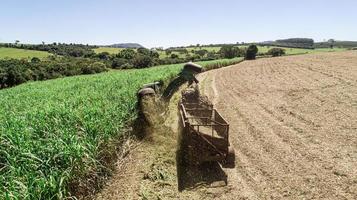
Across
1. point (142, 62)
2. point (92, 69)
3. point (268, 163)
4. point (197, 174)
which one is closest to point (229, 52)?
point (142, 62)

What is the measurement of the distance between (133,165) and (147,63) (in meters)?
65.7

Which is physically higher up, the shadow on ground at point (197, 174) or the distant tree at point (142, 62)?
the shadow on ground at point (197, 174)

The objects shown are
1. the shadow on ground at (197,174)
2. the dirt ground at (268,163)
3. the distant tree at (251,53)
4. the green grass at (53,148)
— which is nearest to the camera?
the green grass at (53,148)

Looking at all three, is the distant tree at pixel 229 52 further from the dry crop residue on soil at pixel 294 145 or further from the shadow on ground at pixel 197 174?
the shadow on ground at pixel 197 174

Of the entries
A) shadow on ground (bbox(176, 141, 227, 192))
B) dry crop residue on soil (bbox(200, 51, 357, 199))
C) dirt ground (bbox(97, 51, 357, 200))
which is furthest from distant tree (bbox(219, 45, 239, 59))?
shadow on ground (bbox(176, 141, 227, 192))

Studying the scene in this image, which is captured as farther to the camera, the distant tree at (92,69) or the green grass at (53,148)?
the distant tree at (92,69)

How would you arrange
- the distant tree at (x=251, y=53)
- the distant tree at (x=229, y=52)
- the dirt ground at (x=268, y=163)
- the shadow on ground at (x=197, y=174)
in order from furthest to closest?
the distant tree at (x=229, y=52), the distant tree at (x=251, y=53), the shadow on ground at (x=197, y=174), the dirt ground at (x=268, y=163)

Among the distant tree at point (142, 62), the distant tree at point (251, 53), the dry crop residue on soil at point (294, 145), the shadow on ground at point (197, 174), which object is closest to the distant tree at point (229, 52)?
the distant tree at point (251, 53)

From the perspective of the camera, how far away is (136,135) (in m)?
13.8

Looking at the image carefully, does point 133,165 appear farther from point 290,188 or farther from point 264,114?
point 264,114

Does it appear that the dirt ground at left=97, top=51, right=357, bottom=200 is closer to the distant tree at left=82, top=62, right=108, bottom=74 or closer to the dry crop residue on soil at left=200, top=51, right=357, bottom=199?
the dry crop residue on soil at left=200, top=51, right=357, bottom=199

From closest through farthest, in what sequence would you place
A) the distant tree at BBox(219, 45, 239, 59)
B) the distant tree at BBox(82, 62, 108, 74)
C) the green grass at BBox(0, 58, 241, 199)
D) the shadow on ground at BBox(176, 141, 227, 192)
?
the green grass at BBox(0, 58, 241, 199) → the shadow on ground at BBox(176, 141, 227, 192) → the distant tree at BBox(82, 62, 108, 74) → the distant tree at BBox(219, 45, 239, 59)

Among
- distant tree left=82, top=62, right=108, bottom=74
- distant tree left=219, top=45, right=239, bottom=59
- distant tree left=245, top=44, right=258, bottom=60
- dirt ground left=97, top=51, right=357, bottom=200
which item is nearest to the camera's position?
dirt ground left=97, top=51, right=357, bottom=200

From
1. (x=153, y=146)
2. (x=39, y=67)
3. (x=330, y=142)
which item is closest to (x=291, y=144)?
(x=330, y=142)
